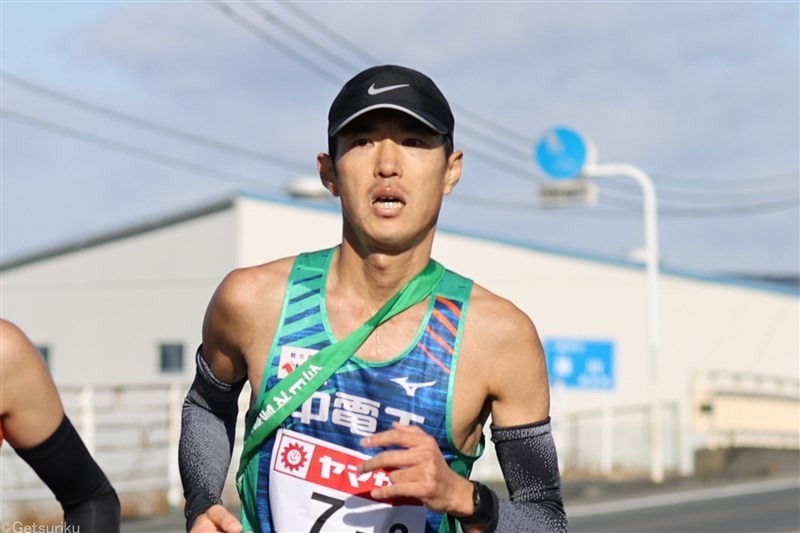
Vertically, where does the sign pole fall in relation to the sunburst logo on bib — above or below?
above

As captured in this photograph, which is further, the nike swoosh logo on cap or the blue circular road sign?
the blue circular road sign

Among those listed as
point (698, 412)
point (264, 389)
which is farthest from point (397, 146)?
point (698, 412)

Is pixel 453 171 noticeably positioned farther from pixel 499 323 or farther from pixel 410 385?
pixel 410 385

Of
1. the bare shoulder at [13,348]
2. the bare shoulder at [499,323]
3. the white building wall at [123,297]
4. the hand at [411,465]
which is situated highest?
the white building wall at [123,297]

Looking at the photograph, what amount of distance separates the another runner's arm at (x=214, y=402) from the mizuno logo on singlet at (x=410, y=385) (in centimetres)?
46

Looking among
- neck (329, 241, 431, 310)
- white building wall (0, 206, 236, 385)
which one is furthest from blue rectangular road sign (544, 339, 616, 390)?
neck (329, 241, 431, 310)

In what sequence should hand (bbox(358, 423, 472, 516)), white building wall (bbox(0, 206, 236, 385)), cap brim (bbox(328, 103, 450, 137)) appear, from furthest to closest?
white building wall (bbox(0, 206, 236, 385)) → cap brim (bbox(328, 103, 450, 137)) → hand (bbox(358, 423, 472, 516))

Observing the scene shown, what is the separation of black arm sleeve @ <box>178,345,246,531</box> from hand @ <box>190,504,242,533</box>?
0.22 meters

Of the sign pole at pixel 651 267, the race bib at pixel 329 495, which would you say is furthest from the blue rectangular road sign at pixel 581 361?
the race bib at pixel 329 495

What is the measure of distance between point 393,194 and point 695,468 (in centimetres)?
2890

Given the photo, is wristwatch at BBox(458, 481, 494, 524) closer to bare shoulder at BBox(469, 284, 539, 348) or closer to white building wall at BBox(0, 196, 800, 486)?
bare shoulder at BBox(469, 284, 539, 348)

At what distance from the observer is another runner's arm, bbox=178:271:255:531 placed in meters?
3.97

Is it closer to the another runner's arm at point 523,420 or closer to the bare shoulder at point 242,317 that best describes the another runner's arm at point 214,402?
the bare shoulder at point 242,317

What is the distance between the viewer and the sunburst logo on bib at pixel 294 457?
378 cm
